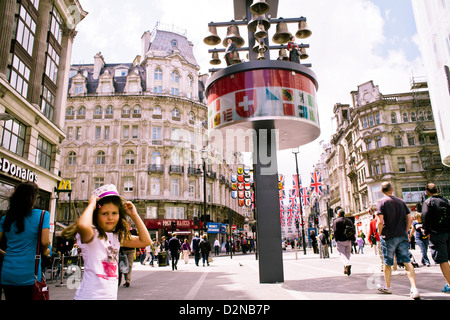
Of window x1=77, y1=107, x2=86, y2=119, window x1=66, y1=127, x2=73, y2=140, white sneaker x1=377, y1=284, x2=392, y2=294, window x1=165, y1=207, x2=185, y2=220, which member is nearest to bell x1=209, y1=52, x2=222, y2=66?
white sneaker x1=377, y1=284, x2=392, y2=294

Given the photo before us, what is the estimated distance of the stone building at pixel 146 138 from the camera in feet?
139

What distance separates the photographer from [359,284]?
285 inches

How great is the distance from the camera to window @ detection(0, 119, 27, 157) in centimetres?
1720

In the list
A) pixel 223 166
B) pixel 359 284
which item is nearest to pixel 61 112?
pixel 359 284

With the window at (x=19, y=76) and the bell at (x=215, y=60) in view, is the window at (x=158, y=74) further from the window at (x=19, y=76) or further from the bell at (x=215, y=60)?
the bell at (x=215, y=60)

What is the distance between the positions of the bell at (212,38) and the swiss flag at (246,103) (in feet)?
7.75

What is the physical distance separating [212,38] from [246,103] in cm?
279

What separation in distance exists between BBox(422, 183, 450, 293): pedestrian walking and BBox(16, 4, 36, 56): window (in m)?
21.8

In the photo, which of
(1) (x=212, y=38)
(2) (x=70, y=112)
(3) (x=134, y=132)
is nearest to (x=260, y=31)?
(1) (x=212, y=38)

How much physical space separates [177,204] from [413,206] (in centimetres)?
3377

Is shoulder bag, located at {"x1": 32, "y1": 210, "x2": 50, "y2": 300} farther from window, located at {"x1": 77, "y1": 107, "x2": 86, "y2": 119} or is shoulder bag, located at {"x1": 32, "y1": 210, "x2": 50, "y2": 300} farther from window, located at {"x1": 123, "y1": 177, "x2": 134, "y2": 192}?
window, located at {"x1": 77, "y1": 107, "x2": 86, "y2": 119}

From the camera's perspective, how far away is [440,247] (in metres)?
5.60
